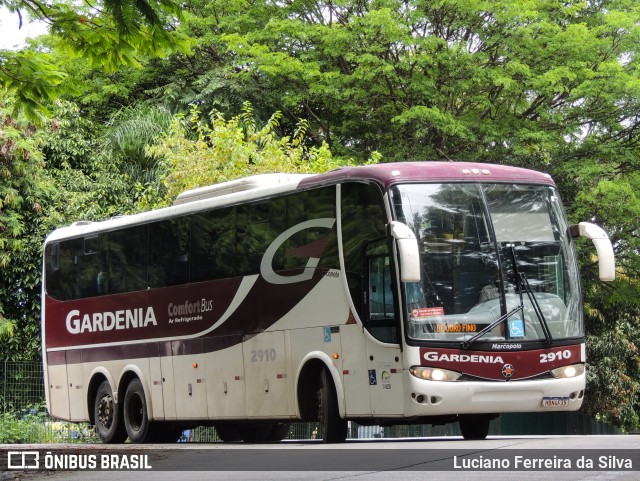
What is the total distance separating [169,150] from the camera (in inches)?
1248

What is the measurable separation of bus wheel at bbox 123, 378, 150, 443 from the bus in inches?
1.7

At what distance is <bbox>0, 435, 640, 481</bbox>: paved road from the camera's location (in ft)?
37.0

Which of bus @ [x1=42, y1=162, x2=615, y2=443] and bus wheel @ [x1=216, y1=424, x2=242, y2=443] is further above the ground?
bus @ [x1=42, y1=162, x2=615, y2=443]

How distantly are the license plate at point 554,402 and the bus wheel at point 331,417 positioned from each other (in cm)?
266

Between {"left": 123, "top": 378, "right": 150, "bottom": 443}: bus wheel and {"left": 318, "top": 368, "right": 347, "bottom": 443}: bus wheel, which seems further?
{"left": 123, "top": 378, "right": 150, "bottom": 443}: bus wheel

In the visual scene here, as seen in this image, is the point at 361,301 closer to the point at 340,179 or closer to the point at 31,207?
the point at 340,179

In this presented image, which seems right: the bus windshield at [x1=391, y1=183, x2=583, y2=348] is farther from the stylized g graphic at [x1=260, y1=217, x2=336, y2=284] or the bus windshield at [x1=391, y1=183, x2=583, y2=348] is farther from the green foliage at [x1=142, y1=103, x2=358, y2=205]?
the green foliage at [x1=142, y1=103, x2=358, y2=205]

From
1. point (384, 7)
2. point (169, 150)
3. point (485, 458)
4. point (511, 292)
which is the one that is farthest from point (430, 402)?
point (384, 7)

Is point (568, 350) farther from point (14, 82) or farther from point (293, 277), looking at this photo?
point (14, 82)

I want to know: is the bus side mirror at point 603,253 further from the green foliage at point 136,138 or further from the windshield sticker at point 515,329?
the green foliage at point 136,138

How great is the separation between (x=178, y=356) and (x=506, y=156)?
52.3ft

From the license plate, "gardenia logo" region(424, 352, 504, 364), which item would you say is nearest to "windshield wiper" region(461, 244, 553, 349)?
"gardenia logo" region(424, 352, 504, 364)

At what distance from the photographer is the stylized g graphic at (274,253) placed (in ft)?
59.0

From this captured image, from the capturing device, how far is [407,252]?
15.8m
